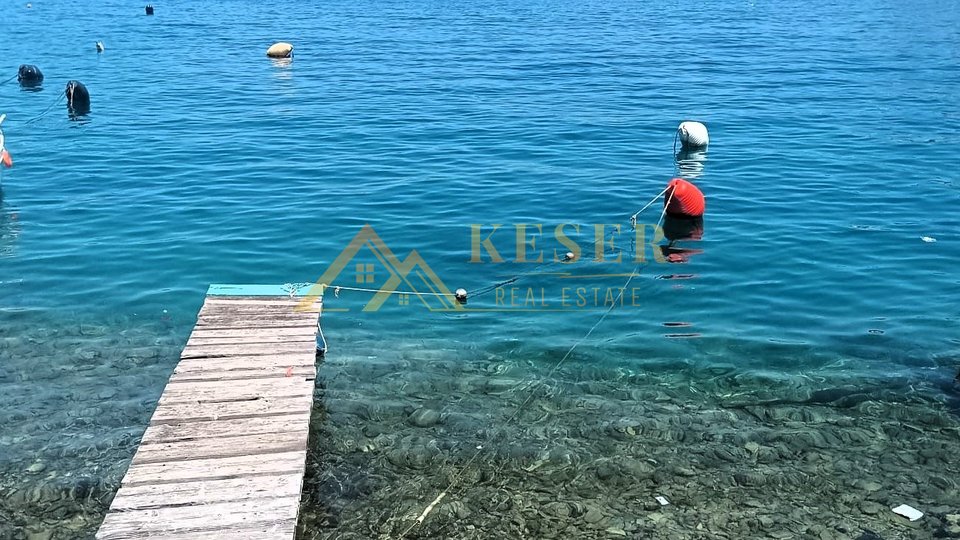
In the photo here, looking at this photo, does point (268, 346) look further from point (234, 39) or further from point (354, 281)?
point (234, 39)

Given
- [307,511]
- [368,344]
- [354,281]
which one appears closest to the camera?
[307,511]

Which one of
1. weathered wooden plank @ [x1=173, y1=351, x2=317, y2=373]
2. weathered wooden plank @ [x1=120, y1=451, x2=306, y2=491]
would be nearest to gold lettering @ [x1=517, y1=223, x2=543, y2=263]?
weathered wooden plank @ [x1=173, y1=351, x2=317, y2=373]

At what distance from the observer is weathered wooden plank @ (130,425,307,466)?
10.5 metres

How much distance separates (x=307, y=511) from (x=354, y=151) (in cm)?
2010

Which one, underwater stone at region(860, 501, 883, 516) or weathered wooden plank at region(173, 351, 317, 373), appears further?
weathered wooden plank at region(173, 351, 317, 373)

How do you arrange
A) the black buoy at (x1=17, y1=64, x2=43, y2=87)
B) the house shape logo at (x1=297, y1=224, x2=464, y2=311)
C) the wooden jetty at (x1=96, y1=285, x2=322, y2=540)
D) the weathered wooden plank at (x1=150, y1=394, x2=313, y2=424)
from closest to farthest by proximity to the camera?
the wooden jetty at (x1=96, y1=285, x2=322, y2=540)
the weathered wooden plank at (x1=150, y1=394, x2=313, y2=424)
the house shape logo at (x1=297, y1=224, x2=464, y2=311)
the black buoy at (x1=17, y1=64, x2=43, y2=87)

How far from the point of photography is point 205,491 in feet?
32.5

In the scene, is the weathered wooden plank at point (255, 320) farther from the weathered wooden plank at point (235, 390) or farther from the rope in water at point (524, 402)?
the rope in water at point (524, 402)

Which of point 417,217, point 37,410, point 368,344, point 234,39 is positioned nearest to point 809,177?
point 417,217

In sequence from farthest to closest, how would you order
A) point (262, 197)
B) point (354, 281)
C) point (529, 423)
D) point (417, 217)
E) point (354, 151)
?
point (354, 151) → point (262, 197) → point (417, 217) → point (354, 281) → point (529, 423)

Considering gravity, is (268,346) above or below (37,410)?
above

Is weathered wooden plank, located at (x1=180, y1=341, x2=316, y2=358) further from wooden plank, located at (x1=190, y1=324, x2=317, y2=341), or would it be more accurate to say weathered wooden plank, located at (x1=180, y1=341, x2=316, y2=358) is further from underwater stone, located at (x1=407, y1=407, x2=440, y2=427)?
underwater stone, located at (x1=407, y1=407, x2=440, y2=427)

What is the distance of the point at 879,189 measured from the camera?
85.1ft

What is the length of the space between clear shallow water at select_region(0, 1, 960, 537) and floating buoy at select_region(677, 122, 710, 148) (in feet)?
2.25
